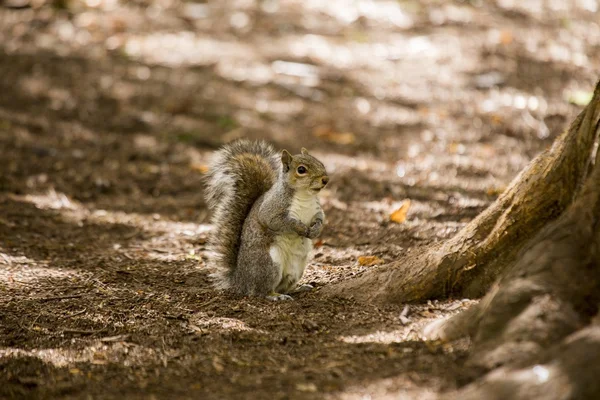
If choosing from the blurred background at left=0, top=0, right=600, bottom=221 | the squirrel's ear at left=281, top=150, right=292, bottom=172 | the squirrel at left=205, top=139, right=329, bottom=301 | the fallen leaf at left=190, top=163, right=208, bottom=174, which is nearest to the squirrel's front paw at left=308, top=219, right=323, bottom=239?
the squirrel at left=205, top=139, right=329, bottom=301

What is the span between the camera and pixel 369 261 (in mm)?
4297

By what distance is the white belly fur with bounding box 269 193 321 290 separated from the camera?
3920mm

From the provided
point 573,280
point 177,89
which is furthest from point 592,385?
point 177,89

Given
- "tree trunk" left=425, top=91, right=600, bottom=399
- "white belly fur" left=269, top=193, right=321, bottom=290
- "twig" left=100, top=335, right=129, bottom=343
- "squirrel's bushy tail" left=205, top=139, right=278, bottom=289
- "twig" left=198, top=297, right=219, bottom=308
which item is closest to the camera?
"tree trunk" left=425, top=91, right=600, bottom=399

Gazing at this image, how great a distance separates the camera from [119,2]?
35.4 ft

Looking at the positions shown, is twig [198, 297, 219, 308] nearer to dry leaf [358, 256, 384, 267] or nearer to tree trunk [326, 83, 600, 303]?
tree trunk [326, 83, 600, 303]

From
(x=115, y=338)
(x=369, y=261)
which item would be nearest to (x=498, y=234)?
(x=369, y=261)

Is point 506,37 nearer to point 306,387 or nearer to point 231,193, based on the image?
point 231,193

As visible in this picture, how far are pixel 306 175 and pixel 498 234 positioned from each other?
3.80 feet

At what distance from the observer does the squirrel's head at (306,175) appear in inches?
152

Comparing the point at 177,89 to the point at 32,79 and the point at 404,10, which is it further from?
the point at 404,10

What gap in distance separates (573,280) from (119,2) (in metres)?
9.66

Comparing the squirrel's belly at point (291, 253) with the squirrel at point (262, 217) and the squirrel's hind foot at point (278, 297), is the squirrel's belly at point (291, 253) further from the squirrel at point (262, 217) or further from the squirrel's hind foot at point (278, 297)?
the squirrel's hind foot at point (278, 297)

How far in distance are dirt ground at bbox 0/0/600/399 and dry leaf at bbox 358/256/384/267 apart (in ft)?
0.13
